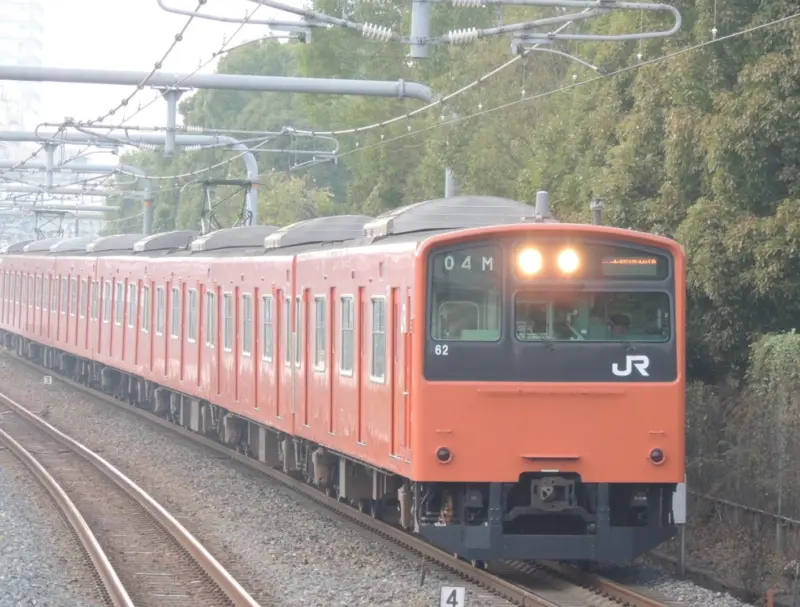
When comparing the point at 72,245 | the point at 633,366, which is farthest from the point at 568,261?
the point at 72,245

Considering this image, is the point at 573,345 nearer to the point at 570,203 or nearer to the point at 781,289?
the point at 781,289

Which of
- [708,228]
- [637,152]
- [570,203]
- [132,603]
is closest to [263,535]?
[132,603]

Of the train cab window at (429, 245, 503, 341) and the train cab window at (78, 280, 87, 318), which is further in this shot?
the train cab window at (78, 280, 87, 318)

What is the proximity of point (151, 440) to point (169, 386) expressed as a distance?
1060mm

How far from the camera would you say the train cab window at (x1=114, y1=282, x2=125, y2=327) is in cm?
2611

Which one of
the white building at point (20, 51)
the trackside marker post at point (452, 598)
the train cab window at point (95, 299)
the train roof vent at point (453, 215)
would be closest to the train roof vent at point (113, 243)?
the train cab window at point (95, 299)

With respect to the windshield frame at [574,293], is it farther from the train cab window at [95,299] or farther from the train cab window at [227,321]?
the train cab window at [95,299]

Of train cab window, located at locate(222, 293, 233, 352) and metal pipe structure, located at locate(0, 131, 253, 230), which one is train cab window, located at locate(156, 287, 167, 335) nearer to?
metal pipe structure, located at locate(0, 131, 253, 230)

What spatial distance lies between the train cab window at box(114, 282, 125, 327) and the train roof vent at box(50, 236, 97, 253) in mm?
6286

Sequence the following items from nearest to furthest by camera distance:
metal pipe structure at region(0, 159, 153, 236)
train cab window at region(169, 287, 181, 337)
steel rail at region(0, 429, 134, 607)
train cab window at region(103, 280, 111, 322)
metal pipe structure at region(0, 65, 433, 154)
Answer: steel rail at region(0, 429, 134, 607), metal pipe structure at region(0, 65, 433, 154), train cab window at region(169, 287, 181, 337), train cab window at region(103, 280, 111, 322), metal pipe structure at region(0, 159, 153, 236)

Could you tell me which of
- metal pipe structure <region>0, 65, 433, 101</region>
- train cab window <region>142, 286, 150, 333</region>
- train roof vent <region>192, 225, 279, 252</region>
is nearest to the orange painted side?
train roof vent <region>192, 225, 279, 252</region>

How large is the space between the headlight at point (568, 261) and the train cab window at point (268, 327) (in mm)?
6005

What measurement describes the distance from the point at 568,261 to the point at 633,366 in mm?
810

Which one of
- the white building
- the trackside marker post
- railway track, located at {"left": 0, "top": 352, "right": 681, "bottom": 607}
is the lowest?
railway track, located at {"left": 0, "top": 352, "right": 681, "bottom": 607}
